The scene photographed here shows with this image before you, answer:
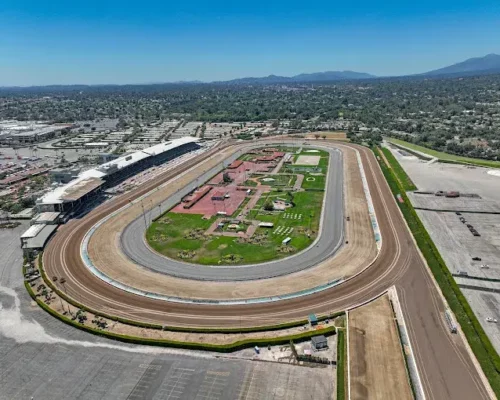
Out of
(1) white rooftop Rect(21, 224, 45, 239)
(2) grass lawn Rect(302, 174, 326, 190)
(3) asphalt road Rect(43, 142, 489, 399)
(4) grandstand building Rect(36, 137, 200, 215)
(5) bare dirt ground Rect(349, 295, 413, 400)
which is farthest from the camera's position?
(2) grass lawn Rect(302, 174, 326, 190)

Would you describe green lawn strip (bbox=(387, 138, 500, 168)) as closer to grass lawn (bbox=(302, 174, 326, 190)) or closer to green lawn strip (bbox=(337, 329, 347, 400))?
grass lawn (bbox=(302, 174, 326, 190))

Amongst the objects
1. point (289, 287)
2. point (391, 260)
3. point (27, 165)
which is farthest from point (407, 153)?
point (27, 165)

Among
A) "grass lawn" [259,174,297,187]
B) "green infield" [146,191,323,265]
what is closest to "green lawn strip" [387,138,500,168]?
"grass lawn" [259,174,297,187]

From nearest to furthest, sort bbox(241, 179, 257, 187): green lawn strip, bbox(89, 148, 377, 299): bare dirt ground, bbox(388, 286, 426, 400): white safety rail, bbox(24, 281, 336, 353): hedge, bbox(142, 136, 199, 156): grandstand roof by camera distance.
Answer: bbox(388, 286, 426, 400): white safety rail, bbox(24, 281, 336, 353): hedge, bbox(89, 148, 377, 299): bare dirt ground, bbox(241, 179, 257, 187): green lawn strip, bbox(142, 136, 199, 156): grandstand roof

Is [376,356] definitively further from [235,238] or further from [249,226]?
[249,226]

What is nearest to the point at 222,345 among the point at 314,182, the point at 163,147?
the point at 314,182

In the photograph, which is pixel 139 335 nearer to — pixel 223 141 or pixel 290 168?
pixel 290 168
